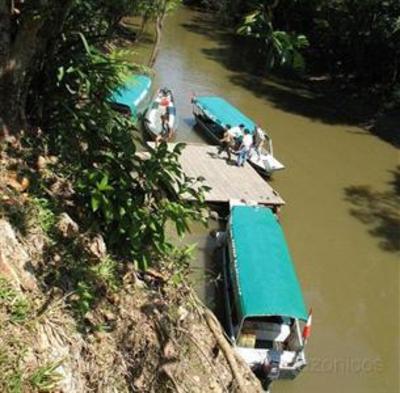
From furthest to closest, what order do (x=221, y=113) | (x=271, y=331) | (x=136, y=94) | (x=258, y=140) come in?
(x=221, y=113) → (x=136, y=94) → (x=258, y=140) → (x=271, y=331)

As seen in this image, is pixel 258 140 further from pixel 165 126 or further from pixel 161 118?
pixel 161 118

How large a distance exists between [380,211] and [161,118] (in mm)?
6600

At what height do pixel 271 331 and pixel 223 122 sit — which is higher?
pixel 223 122

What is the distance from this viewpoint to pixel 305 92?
25.7 meters

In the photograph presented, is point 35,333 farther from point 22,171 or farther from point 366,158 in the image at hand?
point 366,158

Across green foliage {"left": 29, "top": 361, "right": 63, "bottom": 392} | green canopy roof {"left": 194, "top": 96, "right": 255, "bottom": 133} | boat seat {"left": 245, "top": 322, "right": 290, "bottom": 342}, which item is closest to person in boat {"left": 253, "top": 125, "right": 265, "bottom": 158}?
green canopy roof {"left": 194, "top": 96, "right": 255, "bottom": 133}

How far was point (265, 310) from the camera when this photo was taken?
9664 millimetres

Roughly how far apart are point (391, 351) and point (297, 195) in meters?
5.82

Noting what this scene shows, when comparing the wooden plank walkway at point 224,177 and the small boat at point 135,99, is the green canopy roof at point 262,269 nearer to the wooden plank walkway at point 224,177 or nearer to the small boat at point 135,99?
the wooden plank walkway at point 224,177

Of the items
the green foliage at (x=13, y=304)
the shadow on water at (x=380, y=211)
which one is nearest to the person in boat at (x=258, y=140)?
the shadow on water at (x=380, y=211)

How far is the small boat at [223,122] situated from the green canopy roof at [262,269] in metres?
3.64

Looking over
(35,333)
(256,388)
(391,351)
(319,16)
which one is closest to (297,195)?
(391,351)

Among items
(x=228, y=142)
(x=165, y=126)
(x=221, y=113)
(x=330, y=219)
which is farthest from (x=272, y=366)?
(x=221, y=113)

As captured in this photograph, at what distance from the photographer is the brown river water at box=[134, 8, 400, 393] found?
10.9 meters
